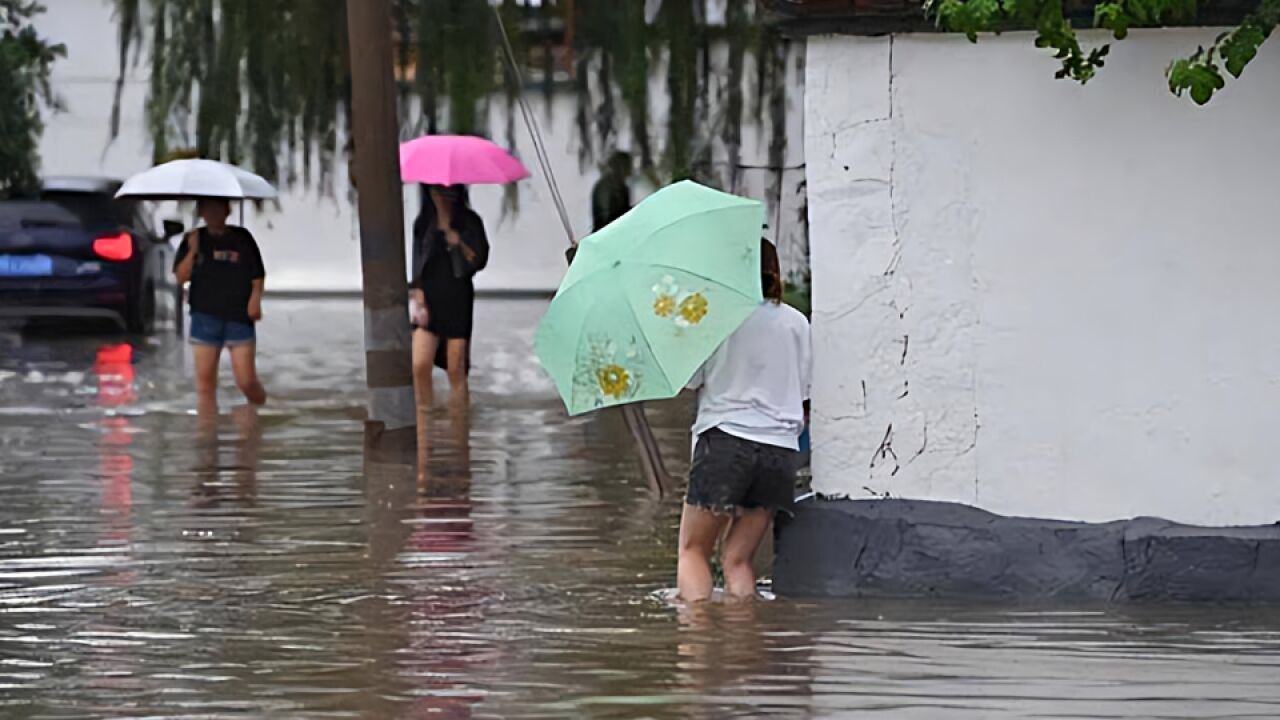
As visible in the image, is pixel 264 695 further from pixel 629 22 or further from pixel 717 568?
pixel 629 22

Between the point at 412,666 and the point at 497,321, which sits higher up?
the point at 412,666

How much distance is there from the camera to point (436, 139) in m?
18.2

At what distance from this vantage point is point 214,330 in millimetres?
16281

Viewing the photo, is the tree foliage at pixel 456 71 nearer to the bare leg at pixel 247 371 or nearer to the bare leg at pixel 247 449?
the bare leg at pixel 247 449

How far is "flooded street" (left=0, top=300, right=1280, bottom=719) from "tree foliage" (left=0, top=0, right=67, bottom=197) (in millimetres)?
16238

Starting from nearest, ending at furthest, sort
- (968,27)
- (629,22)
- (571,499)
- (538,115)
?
(968,27) < (571,499) < (629,22) < (538,115)

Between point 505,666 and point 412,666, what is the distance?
29 cm

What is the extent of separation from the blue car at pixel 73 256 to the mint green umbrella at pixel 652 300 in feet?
51.6

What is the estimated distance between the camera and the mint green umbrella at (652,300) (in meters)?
8.96

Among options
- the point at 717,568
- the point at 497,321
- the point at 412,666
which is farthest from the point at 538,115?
the point at 412,666

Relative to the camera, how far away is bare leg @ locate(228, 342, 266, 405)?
16.6 m

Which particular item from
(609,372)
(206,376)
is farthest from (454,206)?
(609,372)

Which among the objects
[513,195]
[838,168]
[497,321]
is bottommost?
[497,321]

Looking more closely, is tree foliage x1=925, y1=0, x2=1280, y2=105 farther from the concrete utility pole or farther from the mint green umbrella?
the concrete utility pole
